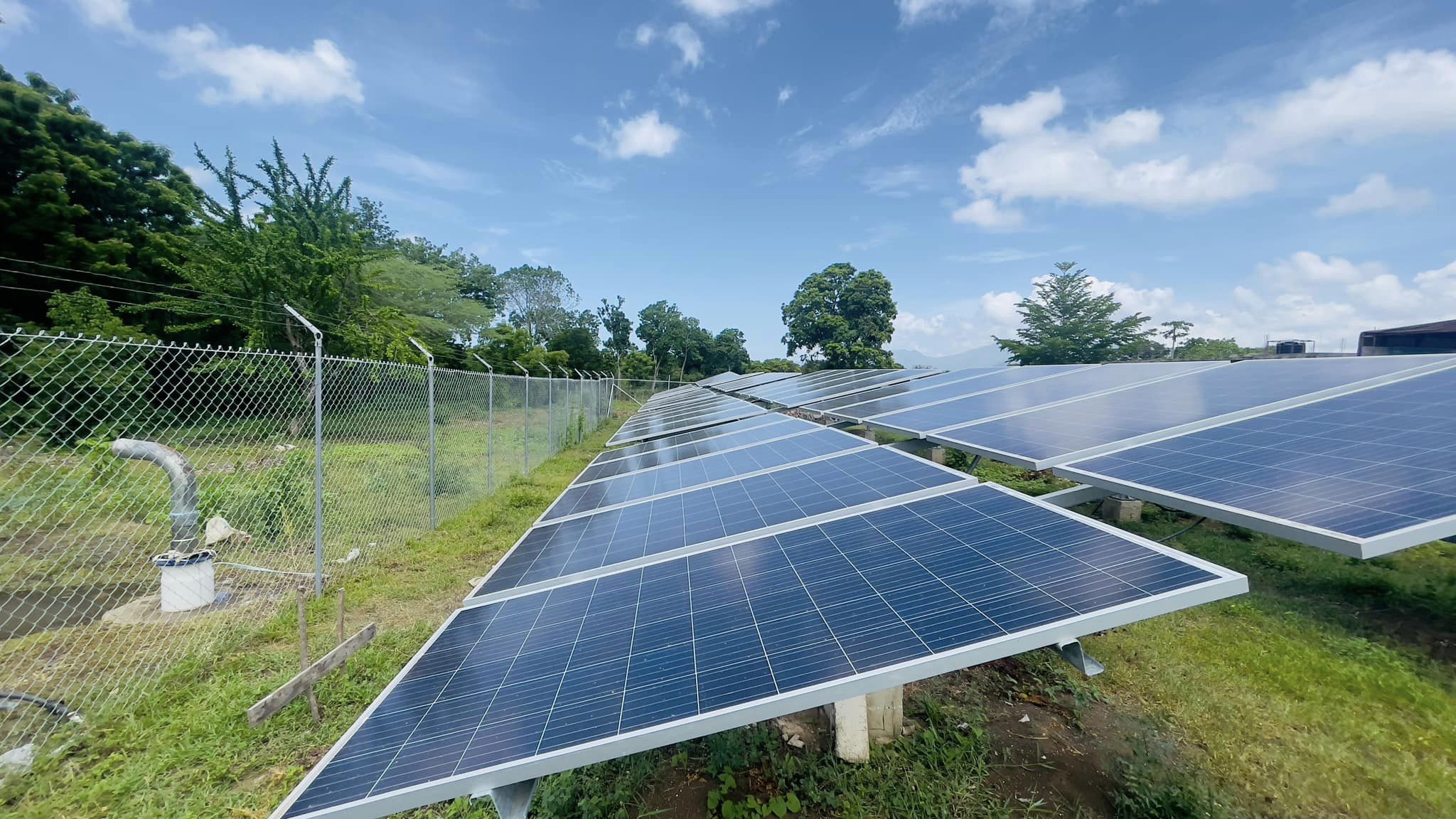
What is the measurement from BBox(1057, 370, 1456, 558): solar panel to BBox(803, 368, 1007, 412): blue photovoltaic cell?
205 inches

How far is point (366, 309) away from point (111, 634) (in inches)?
661

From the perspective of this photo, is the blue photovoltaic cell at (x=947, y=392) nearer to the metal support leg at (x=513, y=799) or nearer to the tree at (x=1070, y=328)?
the metal support leg at (x=513, y=799)

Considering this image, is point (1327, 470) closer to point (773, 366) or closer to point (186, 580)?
point (186, 580)

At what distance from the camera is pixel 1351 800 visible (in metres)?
2.74

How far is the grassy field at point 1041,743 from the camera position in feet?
9.21

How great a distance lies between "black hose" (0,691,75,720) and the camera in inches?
128

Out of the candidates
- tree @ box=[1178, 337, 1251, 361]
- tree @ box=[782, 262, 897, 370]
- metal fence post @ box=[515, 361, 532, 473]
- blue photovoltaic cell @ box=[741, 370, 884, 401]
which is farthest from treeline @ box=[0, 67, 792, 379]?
tree @ box=[1178, 337, 1251, 361]

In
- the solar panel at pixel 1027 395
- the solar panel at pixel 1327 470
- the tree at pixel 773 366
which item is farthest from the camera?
the tree at pixel 773 366

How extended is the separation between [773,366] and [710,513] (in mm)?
61037

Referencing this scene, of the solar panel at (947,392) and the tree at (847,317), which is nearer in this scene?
the solar panel at (947,392)

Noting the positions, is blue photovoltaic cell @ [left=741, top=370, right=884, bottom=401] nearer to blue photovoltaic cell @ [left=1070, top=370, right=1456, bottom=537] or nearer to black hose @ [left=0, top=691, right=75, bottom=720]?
blue photovoltaic cell @ [left=1070, top=370, right=1456, bottom=537]

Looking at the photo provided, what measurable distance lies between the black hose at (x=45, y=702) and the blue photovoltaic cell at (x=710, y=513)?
9.16ft

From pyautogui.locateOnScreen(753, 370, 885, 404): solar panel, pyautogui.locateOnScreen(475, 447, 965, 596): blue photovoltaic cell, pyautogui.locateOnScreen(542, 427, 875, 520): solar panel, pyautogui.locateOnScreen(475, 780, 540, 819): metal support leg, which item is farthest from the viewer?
pyautogui.locateOnScreen(753, 370, 885, 404): solar panel

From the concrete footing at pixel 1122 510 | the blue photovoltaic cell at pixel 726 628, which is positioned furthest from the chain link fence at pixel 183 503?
the concrete footing at pixel 1122 510
